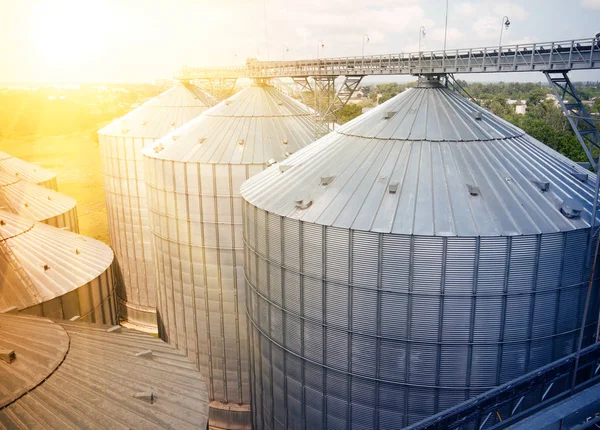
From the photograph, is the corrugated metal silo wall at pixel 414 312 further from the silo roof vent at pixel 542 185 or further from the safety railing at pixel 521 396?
the silo roof vent at pixel 542 185

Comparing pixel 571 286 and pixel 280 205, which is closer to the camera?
pixel 571 286

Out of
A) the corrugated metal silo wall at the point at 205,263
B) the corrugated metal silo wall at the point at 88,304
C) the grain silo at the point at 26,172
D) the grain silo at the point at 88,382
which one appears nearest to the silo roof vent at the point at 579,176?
the corrugated metal silo wall at the point at 205,263

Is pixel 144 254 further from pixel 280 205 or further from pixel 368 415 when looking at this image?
pixel 368 415

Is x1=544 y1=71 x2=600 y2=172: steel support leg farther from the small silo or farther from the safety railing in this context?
the small silo

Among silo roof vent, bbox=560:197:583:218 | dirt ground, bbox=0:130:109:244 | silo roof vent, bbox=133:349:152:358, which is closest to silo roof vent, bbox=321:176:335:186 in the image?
silo roof vent, bbox=560:197:583:218

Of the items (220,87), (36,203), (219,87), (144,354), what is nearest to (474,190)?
(144,354)

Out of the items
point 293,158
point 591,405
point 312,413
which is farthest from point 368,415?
point 293,158
